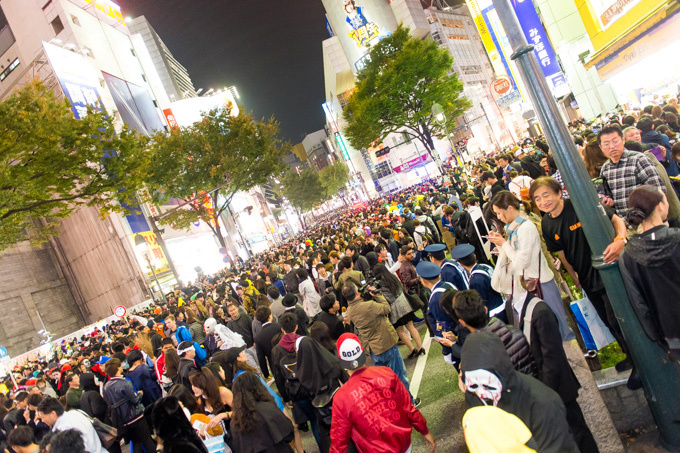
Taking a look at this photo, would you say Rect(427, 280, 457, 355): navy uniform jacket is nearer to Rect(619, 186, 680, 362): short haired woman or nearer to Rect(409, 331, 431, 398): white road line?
Rect(619, 186, 680, 362): short haired woman

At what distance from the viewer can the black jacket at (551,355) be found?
8.93ft

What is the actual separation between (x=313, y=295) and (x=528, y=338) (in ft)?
21.3

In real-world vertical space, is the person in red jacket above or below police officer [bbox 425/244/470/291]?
below

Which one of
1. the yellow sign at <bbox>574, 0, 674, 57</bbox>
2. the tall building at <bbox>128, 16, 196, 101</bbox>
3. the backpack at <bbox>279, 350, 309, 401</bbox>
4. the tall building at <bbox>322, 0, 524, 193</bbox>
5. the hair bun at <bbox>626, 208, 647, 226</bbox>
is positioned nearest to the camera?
the hair bun at <bbox>626, 208, 647, 226</bbox>

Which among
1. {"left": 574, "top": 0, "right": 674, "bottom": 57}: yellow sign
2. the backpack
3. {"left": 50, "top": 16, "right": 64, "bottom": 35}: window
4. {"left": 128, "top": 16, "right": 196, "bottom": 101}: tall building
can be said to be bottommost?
the backpack

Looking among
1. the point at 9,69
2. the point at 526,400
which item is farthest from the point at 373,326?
the point at 9,69

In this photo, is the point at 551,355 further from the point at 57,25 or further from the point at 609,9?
the point at 57,25

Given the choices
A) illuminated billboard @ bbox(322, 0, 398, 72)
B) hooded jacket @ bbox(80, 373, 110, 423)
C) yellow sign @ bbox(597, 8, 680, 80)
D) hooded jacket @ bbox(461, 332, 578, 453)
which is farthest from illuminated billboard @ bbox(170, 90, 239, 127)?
hooded jacket @ bbox(461, 332, 578, 453)

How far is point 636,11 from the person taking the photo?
1447 centimetres

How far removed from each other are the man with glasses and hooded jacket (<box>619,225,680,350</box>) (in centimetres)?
178

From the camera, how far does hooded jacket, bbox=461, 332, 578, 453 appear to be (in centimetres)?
199

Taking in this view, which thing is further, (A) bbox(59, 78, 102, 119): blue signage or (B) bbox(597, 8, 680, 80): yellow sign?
(A) bbox(59, 78, 102, 119): blue signage

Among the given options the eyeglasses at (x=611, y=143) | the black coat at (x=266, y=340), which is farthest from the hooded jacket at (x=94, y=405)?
the eyeglasses at (x=611, y=143)

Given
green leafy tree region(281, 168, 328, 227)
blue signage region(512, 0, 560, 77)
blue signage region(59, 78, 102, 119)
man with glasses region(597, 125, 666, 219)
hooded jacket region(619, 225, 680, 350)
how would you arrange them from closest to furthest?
hooded jacket region(619, 225, 680, 350) → man with glasses region(597, 125, 666, 219) → blue signage region(512, 0, 560, 77) → blue signage region(59, 78, 102, 119) → green leafy tree region(281, 168, 328, 227)
